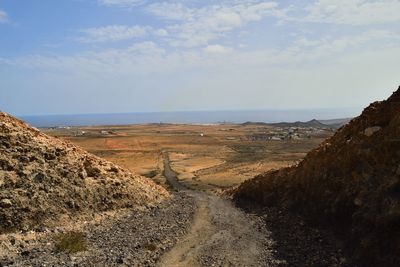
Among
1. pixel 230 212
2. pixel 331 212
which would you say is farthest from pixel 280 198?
pixel 331 212

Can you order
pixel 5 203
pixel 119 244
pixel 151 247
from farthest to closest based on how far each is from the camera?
pixel 5 203 → pixel 119 244 → pixel 151 247

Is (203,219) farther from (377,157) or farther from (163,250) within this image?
(377,157)

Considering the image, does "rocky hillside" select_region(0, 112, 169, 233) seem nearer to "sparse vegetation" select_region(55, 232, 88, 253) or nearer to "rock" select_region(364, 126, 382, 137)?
"sparse vegetation" select_region(55, 232, 88, 253)

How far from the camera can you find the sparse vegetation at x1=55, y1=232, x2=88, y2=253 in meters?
21.3

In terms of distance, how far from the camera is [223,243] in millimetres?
23625

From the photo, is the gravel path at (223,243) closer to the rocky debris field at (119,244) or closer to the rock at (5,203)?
the rocky debris field at (119,244)

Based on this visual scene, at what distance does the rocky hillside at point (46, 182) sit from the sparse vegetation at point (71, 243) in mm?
2448

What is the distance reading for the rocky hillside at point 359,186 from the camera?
18984 millimetres

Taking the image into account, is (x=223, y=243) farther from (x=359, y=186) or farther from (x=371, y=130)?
(x=371, y=130)

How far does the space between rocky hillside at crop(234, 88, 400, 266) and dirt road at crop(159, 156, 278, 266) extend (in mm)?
3525

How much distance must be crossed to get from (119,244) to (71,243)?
241 cm

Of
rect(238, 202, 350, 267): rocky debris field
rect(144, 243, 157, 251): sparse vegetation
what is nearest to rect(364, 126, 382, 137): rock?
rect(238, 202, 350, 267): rocky debris field

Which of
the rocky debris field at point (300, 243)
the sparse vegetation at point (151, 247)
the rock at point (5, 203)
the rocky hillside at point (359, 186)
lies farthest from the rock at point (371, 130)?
the rock at point (5, 203)

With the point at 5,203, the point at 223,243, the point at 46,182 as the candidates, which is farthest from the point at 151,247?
the point at 46,182
